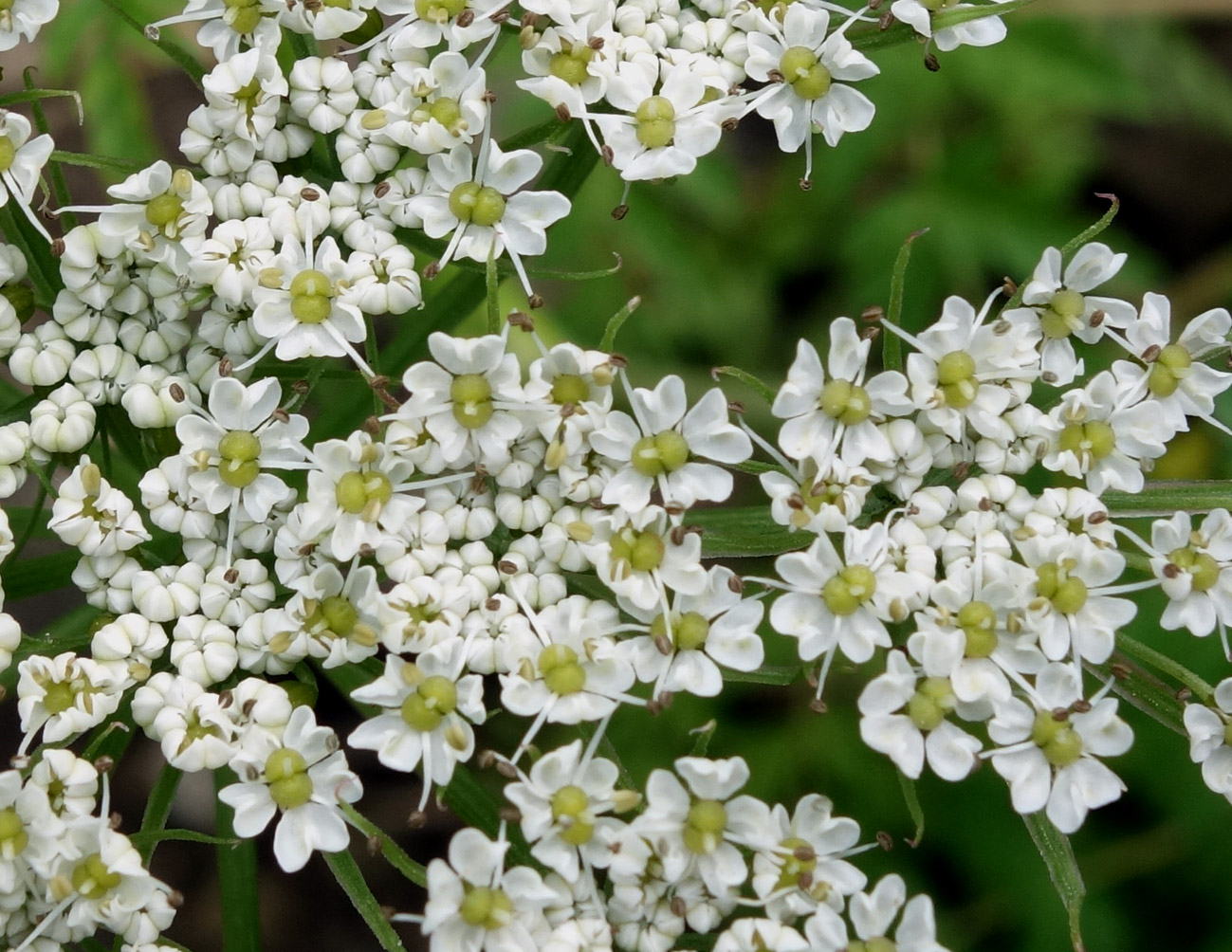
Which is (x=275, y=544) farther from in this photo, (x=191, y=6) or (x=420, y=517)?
(x=191, y=6)

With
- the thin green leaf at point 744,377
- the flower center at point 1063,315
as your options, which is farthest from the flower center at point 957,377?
the thin green leaf at point 744,377

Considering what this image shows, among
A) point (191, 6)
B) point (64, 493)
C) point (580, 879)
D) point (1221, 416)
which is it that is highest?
point (191, 6)

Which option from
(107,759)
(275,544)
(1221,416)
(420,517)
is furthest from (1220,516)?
(107,759)

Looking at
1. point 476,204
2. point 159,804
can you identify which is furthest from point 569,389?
point 159,804

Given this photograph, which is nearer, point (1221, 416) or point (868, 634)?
point (868, 634)

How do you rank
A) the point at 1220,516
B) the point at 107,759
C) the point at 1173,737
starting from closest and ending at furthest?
the point at 107,759 < the point at 1220,516 < the point at 1173,737

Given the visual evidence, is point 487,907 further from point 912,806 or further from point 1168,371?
point 1168,371

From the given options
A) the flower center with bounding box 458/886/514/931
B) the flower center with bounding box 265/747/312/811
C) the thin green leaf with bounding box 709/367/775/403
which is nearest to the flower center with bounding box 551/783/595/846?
the flower center with bounding box 458/886/514/931
